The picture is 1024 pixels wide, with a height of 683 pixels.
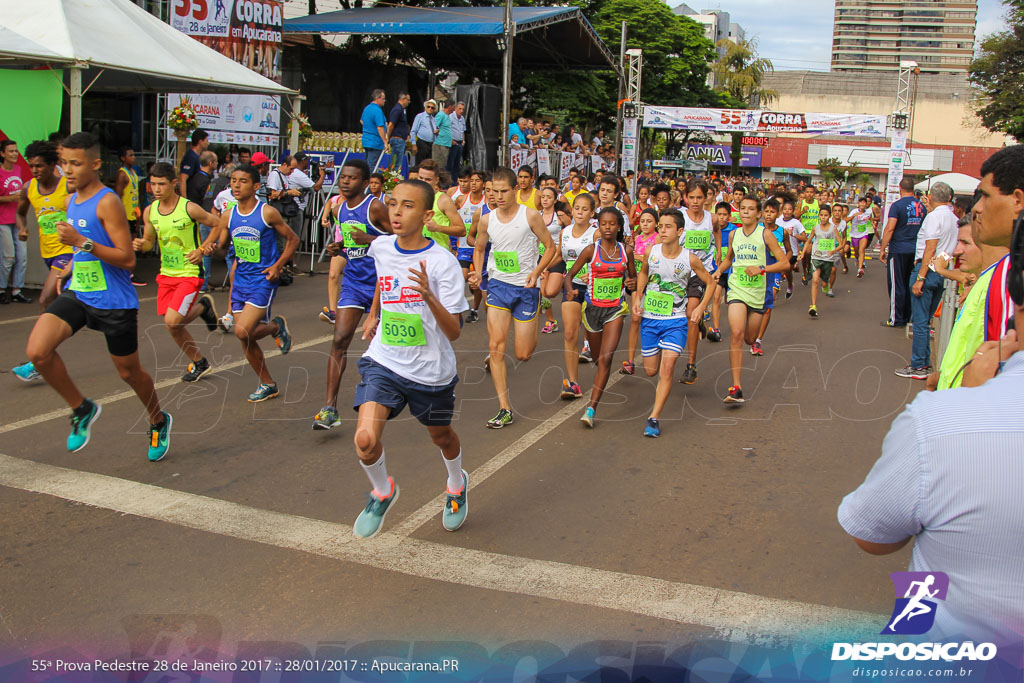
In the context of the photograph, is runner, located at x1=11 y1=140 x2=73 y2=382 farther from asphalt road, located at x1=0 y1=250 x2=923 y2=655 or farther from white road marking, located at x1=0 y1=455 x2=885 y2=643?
white road marking, located at x1=0 y1=455 x2=885 y2=643

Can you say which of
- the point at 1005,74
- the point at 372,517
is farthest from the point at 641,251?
the point at 1005,74

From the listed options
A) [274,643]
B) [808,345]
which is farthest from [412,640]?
[808,345]

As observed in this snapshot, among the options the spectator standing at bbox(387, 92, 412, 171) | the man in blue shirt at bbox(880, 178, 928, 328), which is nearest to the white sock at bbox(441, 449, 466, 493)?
the man in blue shirt at bbox(880, 178, 928, 328)

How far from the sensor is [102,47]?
40.2ft

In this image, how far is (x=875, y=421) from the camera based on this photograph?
785 centimetres

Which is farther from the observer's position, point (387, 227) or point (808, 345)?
point (808, 345)

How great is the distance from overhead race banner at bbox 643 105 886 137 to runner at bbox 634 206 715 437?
71.7ft

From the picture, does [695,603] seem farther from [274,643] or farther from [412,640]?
[274,643]

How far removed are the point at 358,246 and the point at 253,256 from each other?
2.99 ft

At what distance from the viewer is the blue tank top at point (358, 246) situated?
720 centimetres

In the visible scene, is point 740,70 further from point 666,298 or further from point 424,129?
point 666,298

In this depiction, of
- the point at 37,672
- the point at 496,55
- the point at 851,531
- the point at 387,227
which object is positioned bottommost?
the point at 37,672

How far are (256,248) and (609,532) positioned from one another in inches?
159

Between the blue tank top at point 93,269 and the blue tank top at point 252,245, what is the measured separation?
1.73m
